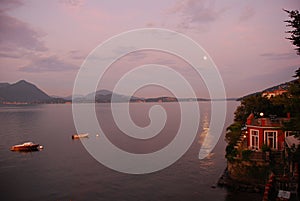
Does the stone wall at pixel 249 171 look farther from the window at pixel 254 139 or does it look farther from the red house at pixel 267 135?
the window at pixel 254 139

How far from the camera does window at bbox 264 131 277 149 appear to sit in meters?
32.8

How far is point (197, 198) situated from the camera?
32.1m

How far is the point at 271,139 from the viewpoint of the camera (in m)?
33.0

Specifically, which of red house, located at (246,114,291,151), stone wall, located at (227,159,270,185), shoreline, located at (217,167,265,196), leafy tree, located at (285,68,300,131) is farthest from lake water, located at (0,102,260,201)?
leafy tree, located at (285,68,300,131)

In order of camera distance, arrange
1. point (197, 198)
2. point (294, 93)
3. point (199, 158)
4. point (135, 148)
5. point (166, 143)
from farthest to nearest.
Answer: point (166, 143) < point (135, 148) < point (199, 158) < point (197, 198) < point (294, 93)

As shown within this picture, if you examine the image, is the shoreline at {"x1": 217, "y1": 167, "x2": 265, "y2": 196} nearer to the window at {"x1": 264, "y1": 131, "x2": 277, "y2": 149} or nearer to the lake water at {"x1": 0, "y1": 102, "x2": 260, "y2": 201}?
the lake water at {"x1": 0, "y1": 102, "x2": 260, "y2": 201}

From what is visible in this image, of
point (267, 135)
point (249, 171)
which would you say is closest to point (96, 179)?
point (249, 171)

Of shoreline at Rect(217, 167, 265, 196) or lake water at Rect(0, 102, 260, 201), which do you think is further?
lake water at Rect(0, 102, 260, 201)

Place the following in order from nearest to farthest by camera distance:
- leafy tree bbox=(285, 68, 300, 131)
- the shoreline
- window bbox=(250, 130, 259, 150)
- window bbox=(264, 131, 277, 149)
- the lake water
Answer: leafy tree bbox=(285, 68, 300, 131), the shoreline, window bbox=(264, 131, 277, 149), the lake water, window bbox=(250, 130, 259, 150)

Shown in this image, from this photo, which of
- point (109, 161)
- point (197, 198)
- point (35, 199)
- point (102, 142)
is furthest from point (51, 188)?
point (102, 142)

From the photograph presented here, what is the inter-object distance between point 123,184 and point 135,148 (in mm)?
27252

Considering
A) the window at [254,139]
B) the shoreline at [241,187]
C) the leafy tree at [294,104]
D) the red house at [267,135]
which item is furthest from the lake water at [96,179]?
the leafy tree at [294,104]

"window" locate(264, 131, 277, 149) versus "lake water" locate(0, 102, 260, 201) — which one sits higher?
"window" locate(264, 131, 277, 149)

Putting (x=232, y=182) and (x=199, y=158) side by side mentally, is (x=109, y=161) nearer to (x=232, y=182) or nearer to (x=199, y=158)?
(x=199, y=158)
